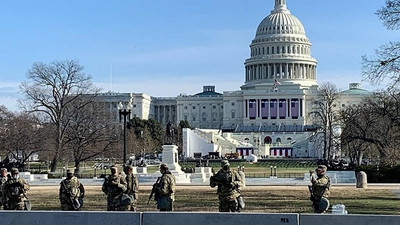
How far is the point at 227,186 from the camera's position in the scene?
55.5 ft

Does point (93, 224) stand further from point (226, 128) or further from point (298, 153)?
point (226, 128)

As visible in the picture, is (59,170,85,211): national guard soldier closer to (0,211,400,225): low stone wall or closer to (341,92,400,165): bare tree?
(0,211,400,225): low stone wall

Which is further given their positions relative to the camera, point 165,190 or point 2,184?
point 2,184

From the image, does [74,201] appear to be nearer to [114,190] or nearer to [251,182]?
[114,190]

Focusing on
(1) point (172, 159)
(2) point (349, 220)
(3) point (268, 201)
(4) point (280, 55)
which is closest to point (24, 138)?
(1) point (172, 159)

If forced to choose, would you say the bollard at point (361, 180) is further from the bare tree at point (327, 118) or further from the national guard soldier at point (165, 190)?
the bare tree at point (327, 118)

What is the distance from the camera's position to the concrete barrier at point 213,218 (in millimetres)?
13195

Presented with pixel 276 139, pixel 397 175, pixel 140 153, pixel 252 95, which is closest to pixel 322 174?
pixel 397 175

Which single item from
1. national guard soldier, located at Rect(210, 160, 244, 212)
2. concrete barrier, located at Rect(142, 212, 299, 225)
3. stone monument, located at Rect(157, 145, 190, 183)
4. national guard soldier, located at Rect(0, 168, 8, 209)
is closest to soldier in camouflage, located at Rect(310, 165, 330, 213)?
national guard soldier, located at Rect(210, 160, 244, 212)

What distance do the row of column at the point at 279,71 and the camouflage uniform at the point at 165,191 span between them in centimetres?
15589

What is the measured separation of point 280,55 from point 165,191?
15523 centimetres

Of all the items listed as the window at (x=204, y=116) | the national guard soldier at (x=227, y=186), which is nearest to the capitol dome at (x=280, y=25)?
the window at (x=204, y=116)

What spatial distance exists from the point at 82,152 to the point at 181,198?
2981 centimetres

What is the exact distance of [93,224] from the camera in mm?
13633
